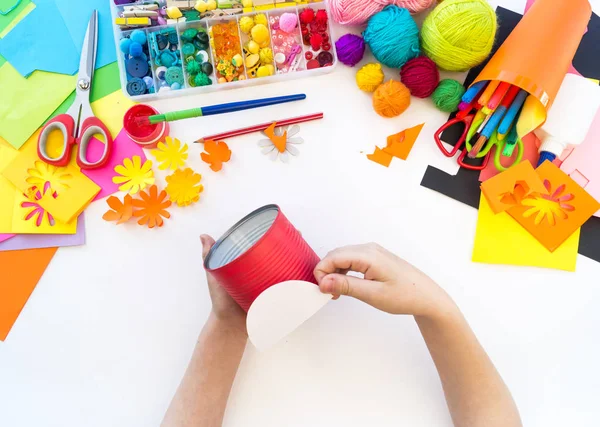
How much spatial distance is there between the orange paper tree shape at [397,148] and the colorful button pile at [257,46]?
0.23 meters

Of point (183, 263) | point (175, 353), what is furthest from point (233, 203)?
point (175, 353)

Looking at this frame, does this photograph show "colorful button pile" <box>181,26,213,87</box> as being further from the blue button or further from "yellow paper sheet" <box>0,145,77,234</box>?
"yellow paper sheet" <box>0,145,77,234</box>

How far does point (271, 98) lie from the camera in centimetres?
79

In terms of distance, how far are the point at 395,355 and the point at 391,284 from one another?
22cm

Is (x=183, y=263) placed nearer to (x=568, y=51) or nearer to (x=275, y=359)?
(x=275, y=359)

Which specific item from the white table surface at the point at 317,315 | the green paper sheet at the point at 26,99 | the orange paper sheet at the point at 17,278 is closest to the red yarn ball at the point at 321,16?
the white table surface at the point at 317,315

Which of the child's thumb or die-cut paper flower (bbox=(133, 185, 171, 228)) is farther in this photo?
die-cut paper flower (bbox=(133, 185, 171, 228))

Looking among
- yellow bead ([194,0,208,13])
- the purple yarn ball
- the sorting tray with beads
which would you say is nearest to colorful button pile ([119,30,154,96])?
the sorting tray with beads

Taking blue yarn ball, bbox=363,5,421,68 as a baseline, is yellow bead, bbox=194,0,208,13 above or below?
above

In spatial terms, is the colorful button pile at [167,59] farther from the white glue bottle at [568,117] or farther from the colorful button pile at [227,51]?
the white glue bottle at [568,117]

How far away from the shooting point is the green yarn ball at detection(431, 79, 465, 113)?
0.75 m

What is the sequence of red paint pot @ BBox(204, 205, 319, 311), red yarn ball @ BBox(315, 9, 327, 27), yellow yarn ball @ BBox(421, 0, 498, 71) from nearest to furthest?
1. red paint pot @ BBox(204, 205, 319, 311)
2. yellow yarn ball @ BBox(421, 0, 498, 71)
3. red yarn ball @ BBox(315, 9, 327, 27)

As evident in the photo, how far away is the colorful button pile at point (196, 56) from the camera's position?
793mm

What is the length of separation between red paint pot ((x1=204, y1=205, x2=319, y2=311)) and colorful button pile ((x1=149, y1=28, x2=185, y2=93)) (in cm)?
36
